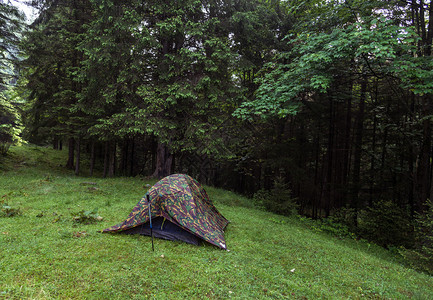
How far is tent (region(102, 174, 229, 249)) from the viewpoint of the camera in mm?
5160

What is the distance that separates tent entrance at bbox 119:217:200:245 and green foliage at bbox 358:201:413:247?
6895 millimetres

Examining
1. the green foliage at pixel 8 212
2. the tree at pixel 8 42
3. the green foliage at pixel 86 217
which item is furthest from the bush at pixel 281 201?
the tree at pixel 8 42

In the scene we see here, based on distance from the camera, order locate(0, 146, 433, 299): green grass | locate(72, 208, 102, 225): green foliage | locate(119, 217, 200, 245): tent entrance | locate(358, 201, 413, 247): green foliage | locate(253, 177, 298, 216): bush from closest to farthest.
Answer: locate(0, 146, 433, 299): green grass → locate(119, 217, 200, 245): tent entrance → locate(72, 208, 102, 225): green foliage → locate(358, 201, 413, 247): green foliage → locate(253, 177, 298, 216): bush

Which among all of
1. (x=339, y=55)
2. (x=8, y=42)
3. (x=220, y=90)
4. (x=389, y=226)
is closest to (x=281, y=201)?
(x=389, y=226)

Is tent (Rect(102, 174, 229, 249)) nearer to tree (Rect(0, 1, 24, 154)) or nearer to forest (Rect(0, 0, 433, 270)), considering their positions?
forest (Rect(0, 0, 433, 270))

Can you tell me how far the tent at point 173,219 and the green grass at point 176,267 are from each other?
0.78 feet

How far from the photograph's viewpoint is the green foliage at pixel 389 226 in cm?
762

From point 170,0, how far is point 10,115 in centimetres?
1093

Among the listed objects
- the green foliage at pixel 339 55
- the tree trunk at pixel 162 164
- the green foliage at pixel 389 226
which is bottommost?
the green foliage at pixel 389 226

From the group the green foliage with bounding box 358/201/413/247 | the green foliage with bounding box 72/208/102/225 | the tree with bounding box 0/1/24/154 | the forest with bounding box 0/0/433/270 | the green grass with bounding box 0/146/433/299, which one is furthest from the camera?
the tree with bounding box 0/1/24/154

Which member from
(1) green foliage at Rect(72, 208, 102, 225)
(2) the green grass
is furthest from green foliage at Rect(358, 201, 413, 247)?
(1) green foliage at Rect(72, 208, 102, 225)

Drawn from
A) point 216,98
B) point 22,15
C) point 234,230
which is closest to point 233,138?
point 216,98

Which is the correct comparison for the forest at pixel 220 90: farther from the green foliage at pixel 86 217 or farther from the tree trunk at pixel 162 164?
the green foliage at pixel 86 217

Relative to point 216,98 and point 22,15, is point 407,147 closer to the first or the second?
point 216,98
